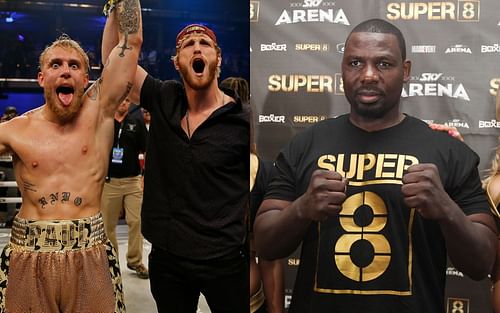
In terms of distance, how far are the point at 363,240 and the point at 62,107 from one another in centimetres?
125

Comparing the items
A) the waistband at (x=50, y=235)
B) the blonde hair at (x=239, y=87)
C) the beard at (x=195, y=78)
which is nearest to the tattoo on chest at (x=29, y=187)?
the waistband at (x=50, y=235)

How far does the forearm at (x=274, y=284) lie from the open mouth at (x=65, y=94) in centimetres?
99

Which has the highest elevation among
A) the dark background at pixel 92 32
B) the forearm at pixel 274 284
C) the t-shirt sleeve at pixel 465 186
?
the dark background at pixel 92 32

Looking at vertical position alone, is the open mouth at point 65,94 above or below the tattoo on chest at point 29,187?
above

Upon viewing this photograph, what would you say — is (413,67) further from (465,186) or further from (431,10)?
(465,186)

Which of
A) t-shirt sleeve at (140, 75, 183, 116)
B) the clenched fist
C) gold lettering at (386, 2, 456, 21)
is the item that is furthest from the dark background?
the clenched fist

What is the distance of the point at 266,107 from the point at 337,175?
1.09 ft

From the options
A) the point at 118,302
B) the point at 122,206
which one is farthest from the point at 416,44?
the point at 122,206

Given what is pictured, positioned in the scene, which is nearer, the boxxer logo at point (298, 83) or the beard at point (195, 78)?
the boxxer logo at point (298, 83)

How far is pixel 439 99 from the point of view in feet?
5.34

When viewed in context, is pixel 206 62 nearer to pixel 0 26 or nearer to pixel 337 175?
pixel 337 175

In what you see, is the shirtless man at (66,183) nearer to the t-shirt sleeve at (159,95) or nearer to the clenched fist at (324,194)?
the t-shirt sleeve at (159,95)

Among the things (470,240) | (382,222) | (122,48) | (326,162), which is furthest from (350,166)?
(122,48)

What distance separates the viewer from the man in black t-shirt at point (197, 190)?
204 centimetres
